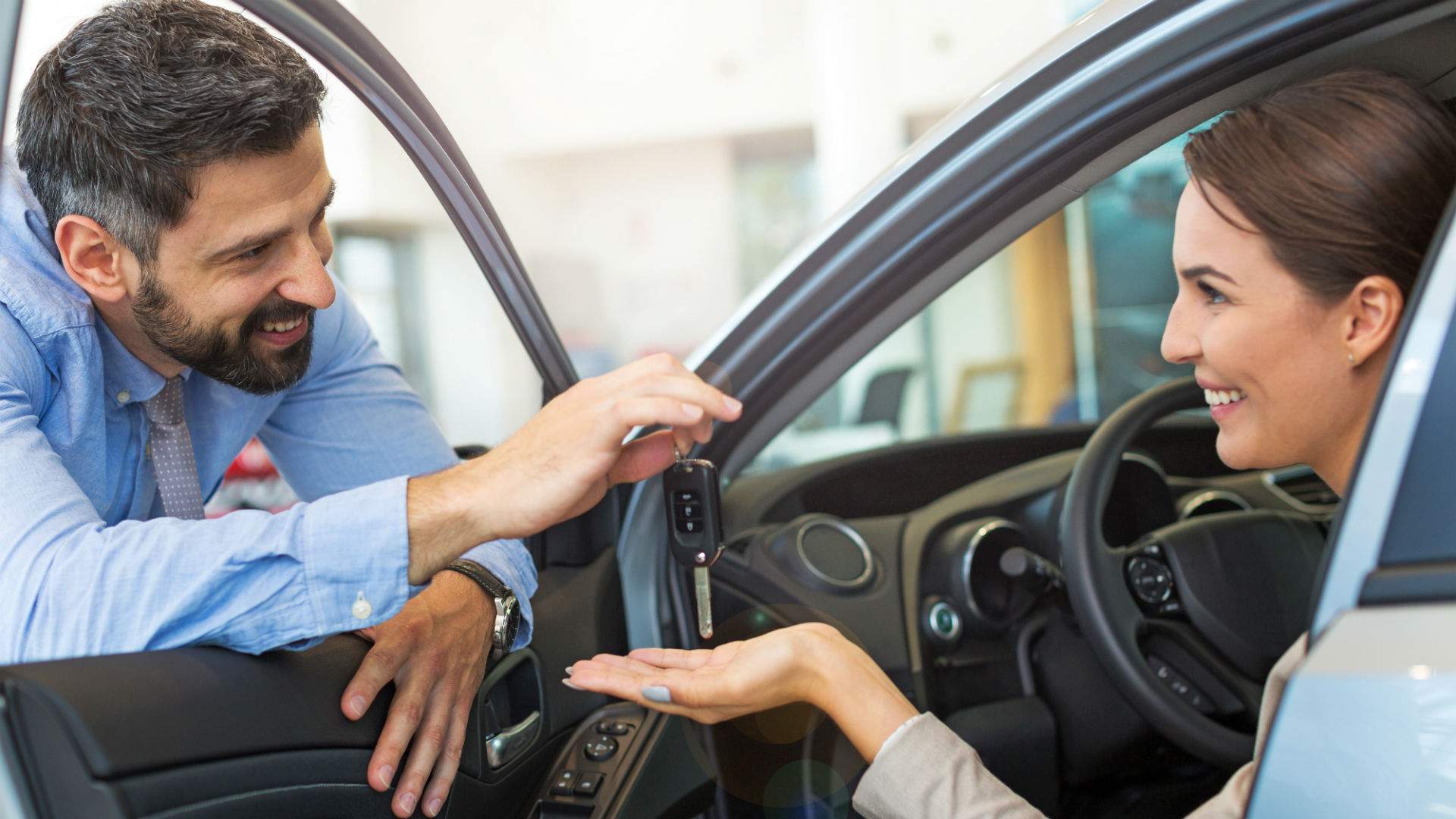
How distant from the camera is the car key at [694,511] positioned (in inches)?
43.6

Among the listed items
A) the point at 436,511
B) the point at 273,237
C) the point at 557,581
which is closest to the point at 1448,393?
the point at 436,511

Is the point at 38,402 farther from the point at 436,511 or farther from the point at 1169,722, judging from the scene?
the point at 1169,722

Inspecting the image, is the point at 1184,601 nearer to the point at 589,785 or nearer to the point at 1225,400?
the point at 1225,400

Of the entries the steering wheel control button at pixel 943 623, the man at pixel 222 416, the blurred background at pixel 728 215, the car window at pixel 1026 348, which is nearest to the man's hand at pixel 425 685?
the man at pixel 222 416

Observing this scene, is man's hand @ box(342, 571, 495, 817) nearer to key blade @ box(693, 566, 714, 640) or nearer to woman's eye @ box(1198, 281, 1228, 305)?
key blade @ box(693, 566, 714, 640)

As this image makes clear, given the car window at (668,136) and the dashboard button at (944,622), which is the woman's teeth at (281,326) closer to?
the dashboard button at (944,622)

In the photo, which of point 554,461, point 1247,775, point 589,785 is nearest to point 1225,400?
point 1247,775

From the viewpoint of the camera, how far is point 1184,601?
162 cm

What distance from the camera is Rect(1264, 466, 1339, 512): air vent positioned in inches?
76.7

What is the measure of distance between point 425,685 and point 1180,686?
3.73 ft

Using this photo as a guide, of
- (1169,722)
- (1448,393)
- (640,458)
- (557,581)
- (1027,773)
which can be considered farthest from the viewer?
(1027,773)

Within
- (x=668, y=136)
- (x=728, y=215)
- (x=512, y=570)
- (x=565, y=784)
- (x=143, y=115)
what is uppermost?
(x=668, y=136)

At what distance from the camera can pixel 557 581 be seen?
132 centimetres

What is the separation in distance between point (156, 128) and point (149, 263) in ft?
0.53
